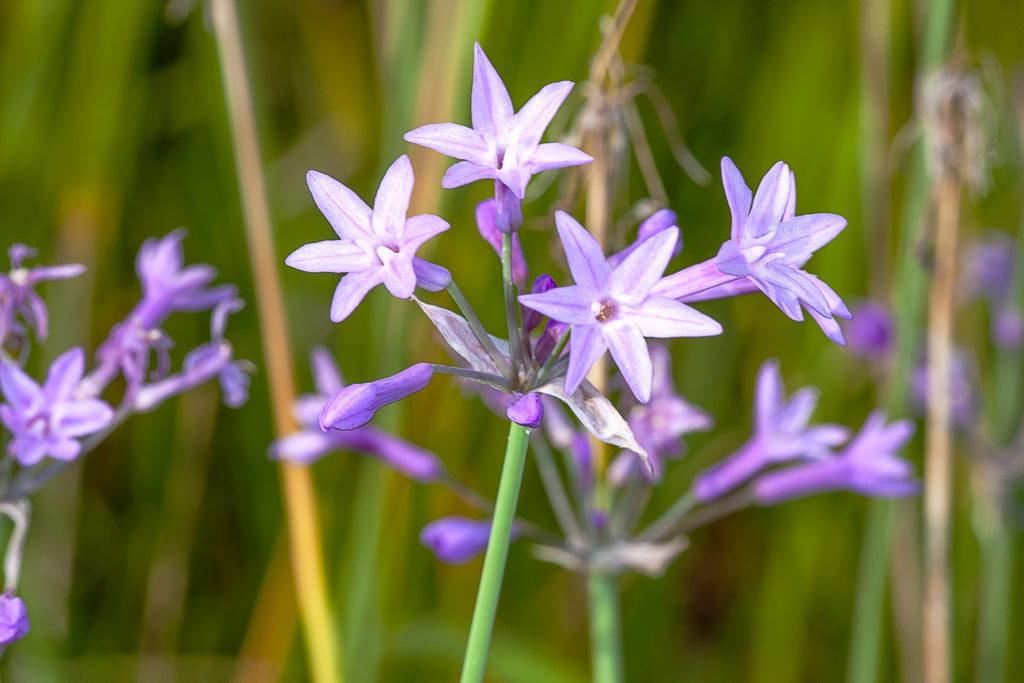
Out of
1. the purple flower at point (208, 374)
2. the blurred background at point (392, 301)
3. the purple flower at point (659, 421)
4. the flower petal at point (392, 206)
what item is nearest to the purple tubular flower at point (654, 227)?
the flower petal at point (392, 206)

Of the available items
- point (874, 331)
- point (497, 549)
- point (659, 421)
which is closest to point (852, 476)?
point (659, 421)

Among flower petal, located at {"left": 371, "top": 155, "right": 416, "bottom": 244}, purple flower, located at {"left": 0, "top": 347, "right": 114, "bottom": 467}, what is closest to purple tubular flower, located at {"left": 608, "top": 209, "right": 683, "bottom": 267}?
flower petal, located at {"left": 371, "top": 155, "right": 416, "bottom": 244}

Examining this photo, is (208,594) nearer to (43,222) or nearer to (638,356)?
(43,222)

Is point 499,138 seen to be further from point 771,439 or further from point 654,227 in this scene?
point 771,439

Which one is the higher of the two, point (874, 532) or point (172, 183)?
point (172, 183)

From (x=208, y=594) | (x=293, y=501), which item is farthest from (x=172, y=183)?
(x=293, y=501)

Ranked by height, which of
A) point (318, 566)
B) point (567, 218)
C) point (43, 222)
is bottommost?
point (318, 566)

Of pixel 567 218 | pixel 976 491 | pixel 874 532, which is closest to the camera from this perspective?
pixel 567 218

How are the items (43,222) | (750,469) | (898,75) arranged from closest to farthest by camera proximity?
(750,469) < (43,222) < (898,75)

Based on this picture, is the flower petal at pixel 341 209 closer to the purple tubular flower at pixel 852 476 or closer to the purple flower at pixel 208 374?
the purple flower at pixel 208 374
